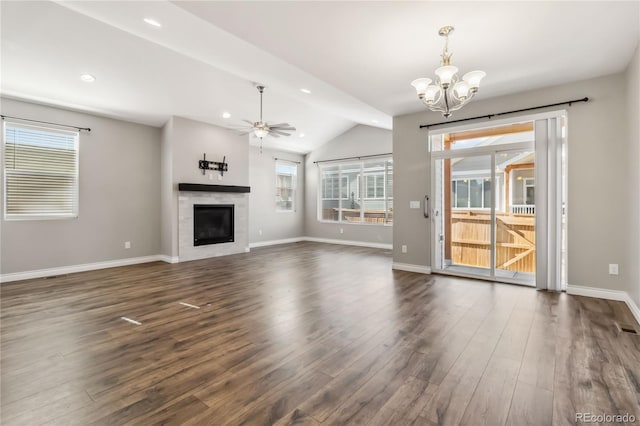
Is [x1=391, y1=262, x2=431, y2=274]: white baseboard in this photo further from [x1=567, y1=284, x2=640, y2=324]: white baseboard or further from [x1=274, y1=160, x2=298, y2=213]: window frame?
[x1=274, y1=160, x2=298, y2=213]: window frame

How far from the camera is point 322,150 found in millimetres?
9352

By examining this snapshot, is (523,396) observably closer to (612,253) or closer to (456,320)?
(456,320)

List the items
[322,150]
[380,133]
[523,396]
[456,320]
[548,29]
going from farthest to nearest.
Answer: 1. [322,150]
2. [380,133]
3. [456,320]
4. [548,29]
5. [523,396]

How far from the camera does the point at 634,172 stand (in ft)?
10.5

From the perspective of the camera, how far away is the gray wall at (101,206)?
487cm

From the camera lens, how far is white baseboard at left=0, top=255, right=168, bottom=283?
474 centimetres

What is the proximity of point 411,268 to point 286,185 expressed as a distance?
17.2ft

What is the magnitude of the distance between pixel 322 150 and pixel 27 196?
6834mm

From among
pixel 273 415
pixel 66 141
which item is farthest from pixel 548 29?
pixel 66 141

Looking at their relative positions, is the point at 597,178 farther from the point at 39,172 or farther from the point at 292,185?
the point at 39,172

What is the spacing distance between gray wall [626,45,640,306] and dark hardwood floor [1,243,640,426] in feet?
1.42

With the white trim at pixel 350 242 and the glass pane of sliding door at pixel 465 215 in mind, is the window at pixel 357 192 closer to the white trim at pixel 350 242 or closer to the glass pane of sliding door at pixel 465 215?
the white trim at pixel 350 242

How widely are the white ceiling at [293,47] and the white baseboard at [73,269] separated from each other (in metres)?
2.84

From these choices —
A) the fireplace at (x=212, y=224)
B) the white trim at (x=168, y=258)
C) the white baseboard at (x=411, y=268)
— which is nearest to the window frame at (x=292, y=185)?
the fireplace at (x=212, y=224)
